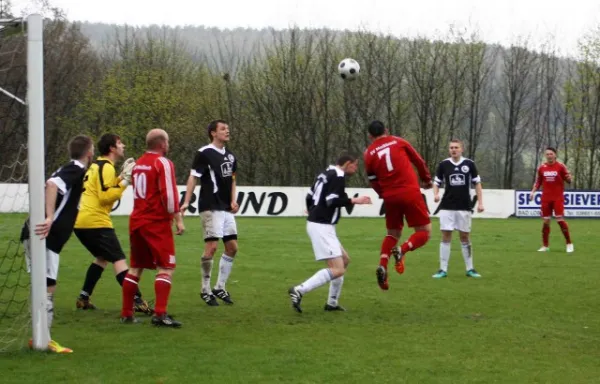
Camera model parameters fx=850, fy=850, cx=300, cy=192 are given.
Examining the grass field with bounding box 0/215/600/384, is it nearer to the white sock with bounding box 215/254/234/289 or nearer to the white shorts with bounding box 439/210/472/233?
the white sock with bounding box 215/254/234/289

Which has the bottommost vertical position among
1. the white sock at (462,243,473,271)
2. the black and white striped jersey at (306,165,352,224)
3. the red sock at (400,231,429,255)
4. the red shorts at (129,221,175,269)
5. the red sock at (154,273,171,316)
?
the white sock at (462,243,473,271)

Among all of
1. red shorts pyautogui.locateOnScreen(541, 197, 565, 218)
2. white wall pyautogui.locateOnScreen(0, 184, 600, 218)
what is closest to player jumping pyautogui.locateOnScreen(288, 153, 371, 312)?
red shorts pyautogui.locateOnScreen(541, 197, 565, 218)

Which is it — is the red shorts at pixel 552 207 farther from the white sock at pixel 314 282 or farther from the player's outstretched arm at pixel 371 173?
the white sock at pixel 314 282

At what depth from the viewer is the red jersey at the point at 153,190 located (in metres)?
8.30

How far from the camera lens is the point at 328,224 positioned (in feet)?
32.1

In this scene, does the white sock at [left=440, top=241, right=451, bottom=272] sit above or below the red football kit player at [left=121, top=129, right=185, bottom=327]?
below

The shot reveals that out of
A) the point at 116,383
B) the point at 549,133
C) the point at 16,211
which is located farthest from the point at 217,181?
the point at 549,133

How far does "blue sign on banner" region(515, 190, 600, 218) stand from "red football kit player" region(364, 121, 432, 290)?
2476cm

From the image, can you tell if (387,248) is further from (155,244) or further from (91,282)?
(91,282)

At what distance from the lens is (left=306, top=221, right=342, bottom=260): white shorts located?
966cm

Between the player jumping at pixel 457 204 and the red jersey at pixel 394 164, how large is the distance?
3262 mm

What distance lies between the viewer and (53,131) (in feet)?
149

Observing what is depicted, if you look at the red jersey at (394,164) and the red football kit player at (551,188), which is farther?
the red football kit player at (551,188)

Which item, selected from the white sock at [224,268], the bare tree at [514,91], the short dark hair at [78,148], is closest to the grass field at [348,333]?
the white sock at [224,268]
